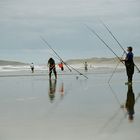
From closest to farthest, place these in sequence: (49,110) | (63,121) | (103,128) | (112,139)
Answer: (112,139) < (103,128) < (63,121) < (49,110)

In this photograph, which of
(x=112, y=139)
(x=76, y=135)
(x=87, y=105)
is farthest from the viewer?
(x=87, y=105)

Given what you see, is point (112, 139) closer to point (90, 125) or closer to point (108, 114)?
point (90, 125)

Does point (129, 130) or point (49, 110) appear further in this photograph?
point (49, 110)

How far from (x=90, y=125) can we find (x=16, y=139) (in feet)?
6.16

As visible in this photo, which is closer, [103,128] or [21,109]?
[103,128]

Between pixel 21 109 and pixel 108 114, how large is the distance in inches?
104

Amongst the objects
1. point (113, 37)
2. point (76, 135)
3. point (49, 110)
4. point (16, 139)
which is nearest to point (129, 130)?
point (76, 135)

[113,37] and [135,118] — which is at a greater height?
[113,37]

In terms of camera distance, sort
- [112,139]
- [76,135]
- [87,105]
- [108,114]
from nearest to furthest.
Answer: [112,139]
[76,135]
[108,114]
[87,105]

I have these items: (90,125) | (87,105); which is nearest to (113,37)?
(87,105)

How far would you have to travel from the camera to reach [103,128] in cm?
828

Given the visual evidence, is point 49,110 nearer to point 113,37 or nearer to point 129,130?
point 129,130

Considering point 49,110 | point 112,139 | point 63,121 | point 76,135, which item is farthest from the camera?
point 49,110

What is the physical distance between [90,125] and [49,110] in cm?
292
